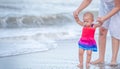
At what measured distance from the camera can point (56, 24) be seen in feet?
38.8

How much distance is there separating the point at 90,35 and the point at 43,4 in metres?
12.9

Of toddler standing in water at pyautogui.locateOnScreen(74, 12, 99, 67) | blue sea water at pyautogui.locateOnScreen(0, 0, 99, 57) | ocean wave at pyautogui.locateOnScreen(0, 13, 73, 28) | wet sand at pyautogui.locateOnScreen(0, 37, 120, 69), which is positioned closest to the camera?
toddler standing in water at pyautogui.locateOnScreen(74, 12, 99, 67)

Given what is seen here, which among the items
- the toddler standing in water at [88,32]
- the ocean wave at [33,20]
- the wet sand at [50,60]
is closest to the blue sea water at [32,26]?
the ocean wave at [33,20]

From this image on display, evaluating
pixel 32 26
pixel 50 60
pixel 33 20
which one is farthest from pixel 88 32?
pixel 33 20

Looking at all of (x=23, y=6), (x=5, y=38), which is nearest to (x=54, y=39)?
(x=5, y=38)

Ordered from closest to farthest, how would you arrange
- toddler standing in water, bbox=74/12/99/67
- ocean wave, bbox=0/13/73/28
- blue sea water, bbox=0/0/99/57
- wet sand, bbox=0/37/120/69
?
toddler standing in water, bbox=74/12/99/67
wet sand, bbox=0/37/120/69
blue sea water, bbox=0/0/99/57
ocean wave, bbox=0/13/73/28

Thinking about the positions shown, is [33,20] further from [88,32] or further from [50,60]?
[88,32]

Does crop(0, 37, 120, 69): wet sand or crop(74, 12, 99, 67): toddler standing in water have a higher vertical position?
crop(74, 12, 99, 67): toddler standing in water

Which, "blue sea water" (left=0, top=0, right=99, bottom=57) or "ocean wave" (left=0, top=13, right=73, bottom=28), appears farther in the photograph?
"ocean wave" (left=0, top=13, right=73, bottom=28)

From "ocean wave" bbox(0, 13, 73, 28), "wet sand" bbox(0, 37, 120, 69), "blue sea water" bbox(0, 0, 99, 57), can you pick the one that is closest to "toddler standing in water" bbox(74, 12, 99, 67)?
"wet sand" bbox(0, 37, 120, 69)

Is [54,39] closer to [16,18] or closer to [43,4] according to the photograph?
[16,18]

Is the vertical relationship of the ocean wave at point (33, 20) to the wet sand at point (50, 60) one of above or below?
below

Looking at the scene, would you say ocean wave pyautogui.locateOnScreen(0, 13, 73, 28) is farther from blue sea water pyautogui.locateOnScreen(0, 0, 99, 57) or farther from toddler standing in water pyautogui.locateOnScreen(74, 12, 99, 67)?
toddler standing in water pyautogui.locateOnScreen(74, 12, 99, 67)

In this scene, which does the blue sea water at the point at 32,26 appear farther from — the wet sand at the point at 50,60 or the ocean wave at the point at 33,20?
the wet sand at the point at 50,60
